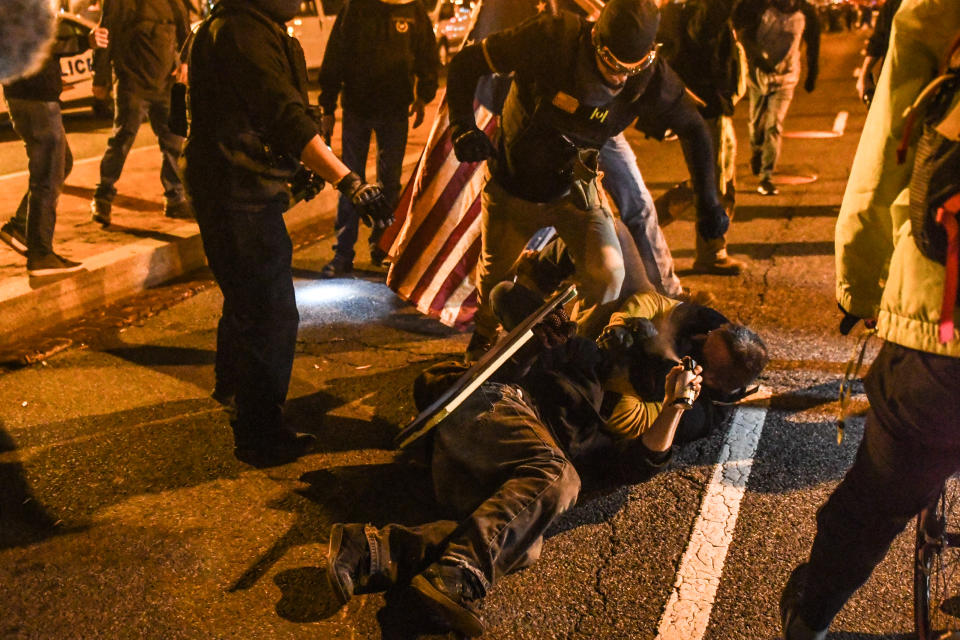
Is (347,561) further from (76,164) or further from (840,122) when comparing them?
(840,122)

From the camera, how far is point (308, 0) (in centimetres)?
1493

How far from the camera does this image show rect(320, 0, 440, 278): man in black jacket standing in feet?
18.4

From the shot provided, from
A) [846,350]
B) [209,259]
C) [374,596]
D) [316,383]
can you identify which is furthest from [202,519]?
[846,350]

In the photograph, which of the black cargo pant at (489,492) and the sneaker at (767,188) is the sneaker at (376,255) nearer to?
the black cargo pant at (489,492)

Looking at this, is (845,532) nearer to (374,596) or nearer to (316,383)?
(374,596)

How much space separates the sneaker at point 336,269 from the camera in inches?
231

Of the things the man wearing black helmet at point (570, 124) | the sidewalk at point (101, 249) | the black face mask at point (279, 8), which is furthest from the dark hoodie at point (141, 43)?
the black face mask at point (279, 8)

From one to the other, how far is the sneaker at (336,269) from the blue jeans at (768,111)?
3.82 metres

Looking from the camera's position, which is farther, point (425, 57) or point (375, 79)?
point (425, 57)

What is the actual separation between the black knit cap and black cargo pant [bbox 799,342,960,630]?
5.54 feet

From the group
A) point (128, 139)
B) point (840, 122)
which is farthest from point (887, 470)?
point (840, 122)

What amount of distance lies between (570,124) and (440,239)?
1.58 m

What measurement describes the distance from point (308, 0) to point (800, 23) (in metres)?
9.77

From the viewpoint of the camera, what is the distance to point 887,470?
204 centimetres
